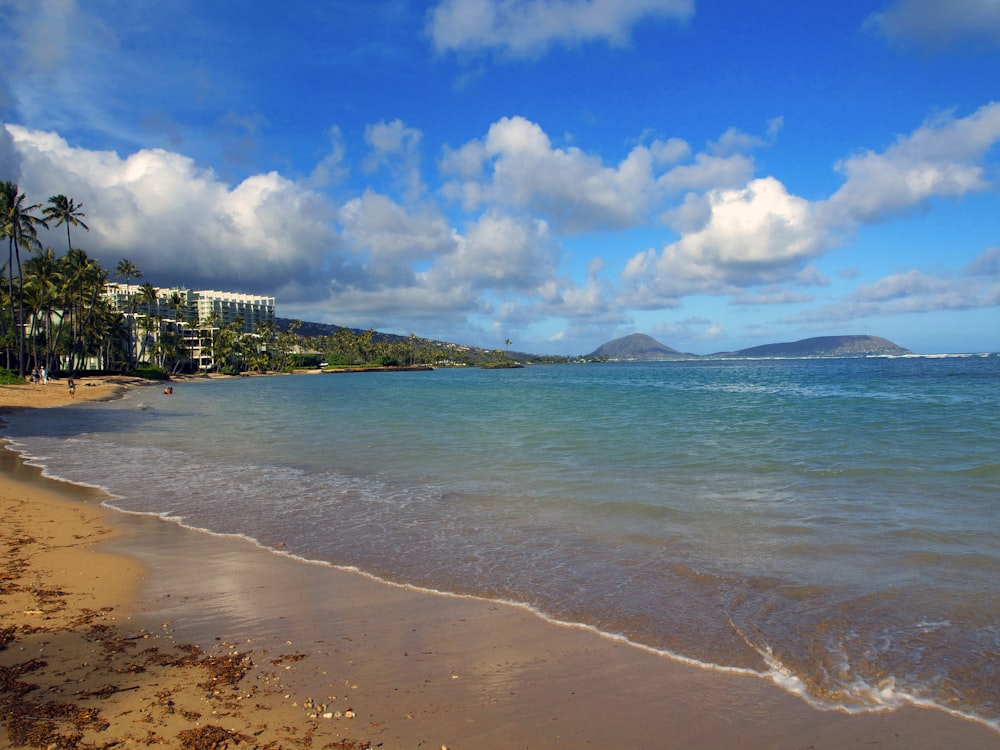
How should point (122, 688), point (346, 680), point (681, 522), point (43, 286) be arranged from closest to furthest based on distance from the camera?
1. point (122, 688)
2. point (346, 680)
3. point (681, 522)
4. point (43, 286)

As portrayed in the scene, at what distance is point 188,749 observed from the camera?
3.56 m

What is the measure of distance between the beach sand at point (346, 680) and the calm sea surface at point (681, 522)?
1.46ft

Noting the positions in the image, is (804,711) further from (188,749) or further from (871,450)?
(871,450)

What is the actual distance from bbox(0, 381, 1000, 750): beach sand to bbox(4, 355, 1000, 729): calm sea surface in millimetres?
446

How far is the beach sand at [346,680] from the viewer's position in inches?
151

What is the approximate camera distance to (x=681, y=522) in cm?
952

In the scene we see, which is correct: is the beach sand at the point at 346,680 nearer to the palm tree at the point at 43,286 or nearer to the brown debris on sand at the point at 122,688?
the brown debris on sand at the point at 122,688

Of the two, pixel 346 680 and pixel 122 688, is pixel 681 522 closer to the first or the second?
pixel 346 680

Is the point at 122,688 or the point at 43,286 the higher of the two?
the point at 43,286

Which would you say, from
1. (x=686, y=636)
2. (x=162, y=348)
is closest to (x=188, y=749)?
(x=686, y=636)

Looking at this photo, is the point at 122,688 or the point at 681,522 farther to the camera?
the point at 681,522

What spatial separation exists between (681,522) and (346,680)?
6.35 meters

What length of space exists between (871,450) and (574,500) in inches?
395

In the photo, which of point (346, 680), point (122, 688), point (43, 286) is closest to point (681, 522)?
point (346, 680)
